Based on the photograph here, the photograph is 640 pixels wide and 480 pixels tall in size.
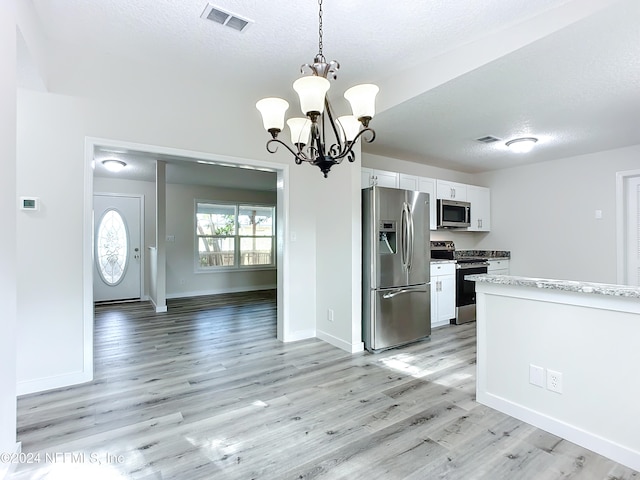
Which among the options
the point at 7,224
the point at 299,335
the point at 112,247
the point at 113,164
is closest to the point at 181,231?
the point at 112,247

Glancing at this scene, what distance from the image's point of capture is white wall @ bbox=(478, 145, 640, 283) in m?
4.30

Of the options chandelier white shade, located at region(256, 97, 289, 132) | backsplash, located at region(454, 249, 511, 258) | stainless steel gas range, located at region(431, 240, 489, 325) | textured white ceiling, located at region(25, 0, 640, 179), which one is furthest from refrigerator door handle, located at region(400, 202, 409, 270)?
chandelier white shade, located at region(256, 97, 289, 132)

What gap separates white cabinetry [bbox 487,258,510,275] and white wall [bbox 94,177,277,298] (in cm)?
522

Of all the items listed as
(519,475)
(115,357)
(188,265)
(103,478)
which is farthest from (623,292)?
(188,265)

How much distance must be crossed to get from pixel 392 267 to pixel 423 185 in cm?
166

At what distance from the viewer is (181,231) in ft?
22.8

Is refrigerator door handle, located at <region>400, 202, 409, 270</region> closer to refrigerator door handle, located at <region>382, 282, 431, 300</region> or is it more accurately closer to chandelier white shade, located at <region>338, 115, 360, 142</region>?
refrigerator door handle, located at <region>382, 282, 431, 300</region>

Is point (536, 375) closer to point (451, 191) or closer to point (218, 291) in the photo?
point (451, 191)

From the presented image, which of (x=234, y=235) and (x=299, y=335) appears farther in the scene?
(x=234, y=235)

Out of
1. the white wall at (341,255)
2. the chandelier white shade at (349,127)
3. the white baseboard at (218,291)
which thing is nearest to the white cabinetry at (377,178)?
the white wall at (341,255)

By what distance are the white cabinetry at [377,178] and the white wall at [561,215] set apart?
8.00ft

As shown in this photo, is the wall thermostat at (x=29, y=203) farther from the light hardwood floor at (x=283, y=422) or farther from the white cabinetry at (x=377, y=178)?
the white cabinetry at (x=377, y=178)

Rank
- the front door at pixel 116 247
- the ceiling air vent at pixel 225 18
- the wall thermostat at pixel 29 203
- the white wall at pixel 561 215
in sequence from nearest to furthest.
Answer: the ceiling air vent at pixel 225 18, the wall thermostat at pixel 29 203, the white wall at pixel 561 215, the front door at pixel 116 247

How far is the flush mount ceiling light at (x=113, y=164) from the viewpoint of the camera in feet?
16.3
